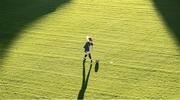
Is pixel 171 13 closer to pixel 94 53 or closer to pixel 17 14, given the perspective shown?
pixel 94 53

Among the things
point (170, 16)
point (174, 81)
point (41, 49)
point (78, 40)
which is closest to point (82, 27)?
point (78, 40)

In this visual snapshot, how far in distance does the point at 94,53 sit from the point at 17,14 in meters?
7.08

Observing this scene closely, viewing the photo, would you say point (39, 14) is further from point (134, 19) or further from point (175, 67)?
point (175, 67)

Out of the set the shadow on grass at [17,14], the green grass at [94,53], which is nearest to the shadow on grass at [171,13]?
the green grass at [94,53]

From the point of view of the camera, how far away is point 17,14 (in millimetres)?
21297

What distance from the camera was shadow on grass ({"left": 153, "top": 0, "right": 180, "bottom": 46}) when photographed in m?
19.2

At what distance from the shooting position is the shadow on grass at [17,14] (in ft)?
60.5

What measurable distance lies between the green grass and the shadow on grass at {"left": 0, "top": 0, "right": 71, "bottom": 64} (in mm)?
62

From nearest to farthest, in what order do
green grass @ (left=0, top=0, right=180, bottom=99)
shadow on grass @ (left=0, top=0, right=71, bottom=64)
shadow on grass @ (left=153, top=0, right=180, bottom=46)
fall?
green grass @ (left=0, top=0, right=180, bottom=99) < shadow on grass @ (left=0, top=0, right=71, bottom=64) < shadow on grass @ (left=153, top=0, right=180, bottom=46)

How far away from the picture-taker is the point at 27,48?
1722cm

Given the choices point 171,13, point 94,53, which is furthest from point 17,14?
point 171,13

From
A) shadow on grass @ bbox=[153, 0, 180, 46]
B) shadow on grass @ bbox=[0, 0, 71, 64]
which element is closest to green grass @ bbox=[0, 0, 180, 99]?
shadow on grass @ bbox=[0, 0, 71, 64]

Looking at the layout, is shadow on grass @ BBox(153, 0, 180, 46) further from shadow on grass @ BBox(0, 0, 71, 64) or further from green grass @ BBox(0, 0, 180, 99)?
shadow on grass @ BBox(0, 0, 71, 64)

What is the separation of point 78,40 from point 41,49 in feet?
6.83
